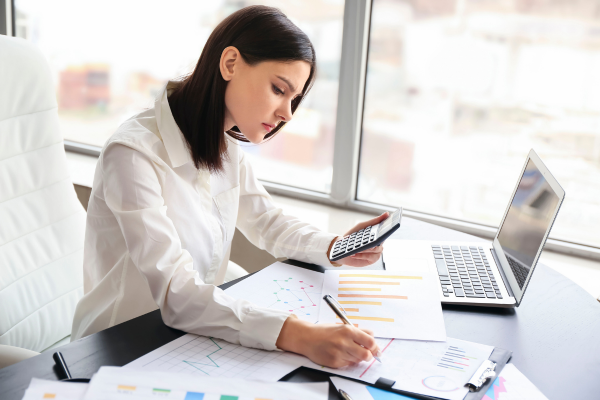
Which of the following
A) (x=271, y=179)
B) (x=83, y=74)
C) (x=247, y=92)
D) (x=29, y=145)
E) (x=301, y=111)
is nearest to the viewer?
(x=247, y=92)

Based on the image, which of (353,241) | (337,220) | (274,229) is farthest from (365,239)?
(337,220)

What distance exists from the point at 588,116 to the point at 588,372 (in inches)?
41.7

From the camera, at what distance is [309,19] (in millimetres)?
1952

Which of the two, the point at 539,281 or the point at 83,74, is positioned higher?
the point at 83,74

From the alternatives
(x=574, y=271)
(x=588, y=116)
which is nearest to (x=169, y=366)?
(x=574, y=271)

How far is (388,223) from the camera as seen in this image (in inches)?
41.9

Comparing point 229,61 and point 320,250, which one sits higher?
point 229,61

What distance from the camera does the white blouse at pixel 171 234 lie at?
0.87 m

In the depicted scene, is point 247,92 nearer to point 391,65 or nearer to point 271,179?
point 391,65

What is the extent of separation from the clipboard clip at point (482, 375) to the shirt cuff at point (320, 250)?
0.43 m

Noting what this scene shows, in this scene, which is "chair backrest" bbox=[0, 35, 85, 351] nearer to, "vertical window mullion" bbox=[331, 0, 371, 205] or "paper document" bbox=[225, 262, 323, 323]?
"paper document" bbox=[225, 262, 323, 323]

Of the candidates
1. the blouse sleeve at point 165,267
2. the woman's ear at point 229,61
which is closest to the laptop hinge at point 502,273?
the blouse sleeve at point 165,267

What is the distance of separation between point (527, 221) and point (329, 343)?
552mm

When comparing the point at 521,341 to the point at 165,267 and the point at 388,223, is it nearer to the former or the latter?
the point at 388,223
